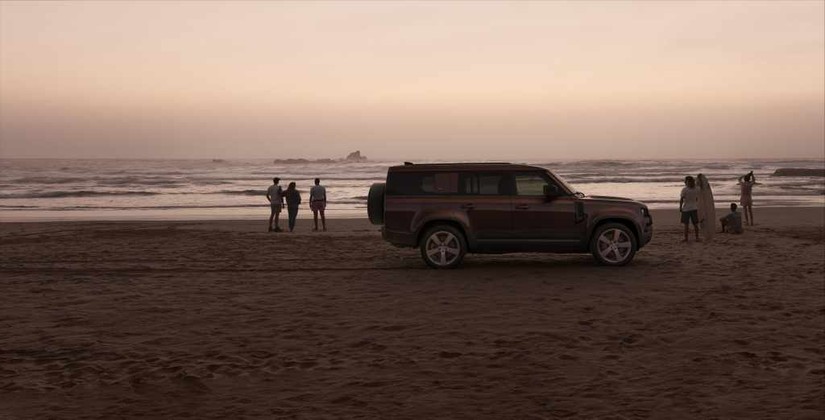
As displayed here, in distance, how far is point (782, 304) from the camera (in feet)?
33.8

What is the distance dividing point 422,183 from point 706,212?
814 centimetres

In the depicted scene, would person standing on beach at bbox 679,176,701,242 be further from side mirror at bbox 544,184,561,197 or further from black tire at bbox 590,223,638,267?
side mirror at bbox 544,184,561,197

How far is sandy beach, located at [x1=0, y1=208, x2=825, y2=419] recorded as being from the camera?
20.5 feet

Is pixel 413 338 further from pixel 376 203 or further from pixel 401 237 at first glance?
pixel 376 203

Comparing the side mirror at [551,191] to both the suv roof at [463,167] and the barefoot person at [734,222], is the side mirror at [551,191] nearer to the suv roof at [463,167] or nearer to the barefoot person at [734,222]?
the suv roof at [463,167]

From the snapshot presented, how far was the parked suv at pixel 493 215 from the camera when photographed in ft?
46.2

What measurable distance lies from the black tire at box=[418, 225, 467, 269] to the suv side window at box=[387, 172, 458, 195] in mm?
704

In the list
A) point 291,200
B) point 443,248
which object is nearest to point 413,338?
point 443,248

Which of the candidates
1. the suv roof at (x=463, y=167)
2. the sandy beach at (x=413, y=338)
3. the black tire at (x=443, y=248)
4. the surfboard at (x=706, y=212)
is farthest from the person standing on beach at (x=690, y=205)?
the black tire at (x=443, y=248)

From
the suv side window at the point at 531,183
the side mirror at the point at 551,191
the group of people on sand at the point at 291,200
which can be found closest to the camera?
the side mirror at the point at 551,191

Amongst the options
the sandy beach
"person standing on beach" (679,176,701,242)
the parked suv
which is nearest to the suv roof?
the parked suv

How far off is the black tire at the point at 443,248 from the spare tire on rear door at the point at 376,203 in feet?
3.02

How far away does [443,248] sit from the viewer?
14.1m

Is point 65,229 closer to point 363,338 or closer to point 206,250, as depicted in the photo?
point 206,250
